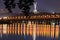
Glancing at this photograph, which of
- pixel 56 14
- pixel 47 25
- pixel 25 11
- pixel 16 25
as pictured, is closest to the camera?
pixel 25 11

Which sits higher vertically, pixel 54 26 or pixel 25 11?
pixel 25 11

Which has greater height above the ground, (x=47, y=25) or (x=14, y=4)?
(x=14, y=4)

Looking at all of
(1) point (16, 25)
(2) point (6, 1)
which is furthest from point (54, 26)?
(2) point (6, 1)

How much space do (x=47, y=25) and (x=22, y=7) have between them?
46664mm

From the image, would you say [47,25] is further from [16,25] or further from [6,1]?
[6,1]

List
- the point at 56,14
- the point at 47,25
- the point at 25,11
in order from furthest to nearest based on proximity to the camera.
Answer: the point at 47,25, the point at 56,14, the point at 25,11

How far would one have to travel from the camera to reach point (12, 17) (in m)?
39.1

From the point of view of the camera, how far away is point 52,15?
126 feet

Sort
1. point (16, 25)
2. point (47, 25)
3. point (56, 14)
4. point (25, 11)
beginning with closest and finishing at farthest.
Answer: point (25, 11)
point (56, 14)
point (47, 25)
point (16, 25)

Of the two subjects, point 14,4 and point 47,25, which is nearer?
point 14,4

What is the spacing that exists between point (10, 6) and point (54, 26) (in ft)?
155

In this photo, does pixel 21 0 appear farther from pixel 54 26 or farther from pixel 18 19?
pixel 54 26

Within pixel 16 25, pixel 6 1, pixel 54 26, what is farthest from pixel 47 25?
pixel 6 1

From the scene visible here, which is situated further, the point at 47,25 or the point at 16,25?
the point at 16,25
